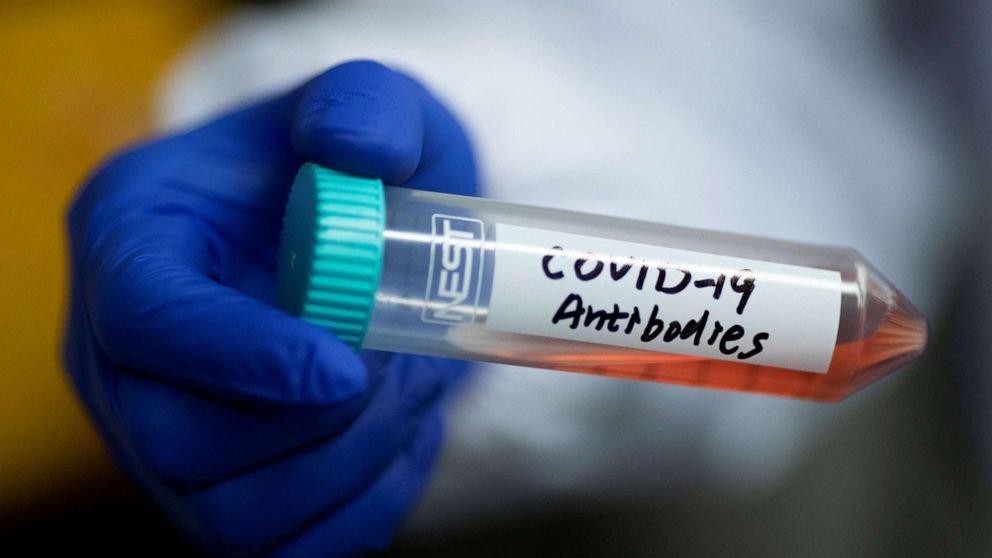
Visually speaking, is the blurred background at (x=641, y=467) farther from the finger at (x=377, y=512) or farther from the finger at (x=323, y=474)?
the finger at (x=323, y=474)

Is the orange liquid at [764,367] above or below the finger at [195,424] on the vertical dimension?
above

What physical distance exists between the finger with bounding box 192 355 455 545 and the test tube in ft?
0.44

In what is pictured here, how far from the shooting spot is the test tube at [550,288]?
18.1 inches

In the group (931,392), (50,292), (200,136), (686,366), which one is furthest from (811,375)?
(50,292)

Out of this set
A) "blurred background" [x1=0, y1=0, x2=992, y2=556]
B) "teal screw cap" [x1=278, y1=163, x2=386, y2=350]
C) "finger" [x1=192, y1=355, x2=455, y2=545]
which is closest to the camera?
"teal screw cap" [x1=278, y1=163, x2=386, y2=350]

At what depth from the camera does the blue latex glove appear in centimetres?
49

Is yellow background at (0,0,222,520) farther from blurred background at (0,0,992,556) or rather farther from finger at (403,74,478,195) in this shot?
finger at (403,74,478,195)

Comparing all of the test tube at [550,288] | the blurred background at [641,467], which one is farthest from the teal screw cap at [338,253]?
the blurred background at [641,467]

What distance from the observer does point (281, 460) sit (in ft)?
1.94

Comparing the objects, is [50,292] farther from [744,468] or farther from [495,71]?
[744,468]

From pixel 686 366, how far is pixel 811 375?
8cm

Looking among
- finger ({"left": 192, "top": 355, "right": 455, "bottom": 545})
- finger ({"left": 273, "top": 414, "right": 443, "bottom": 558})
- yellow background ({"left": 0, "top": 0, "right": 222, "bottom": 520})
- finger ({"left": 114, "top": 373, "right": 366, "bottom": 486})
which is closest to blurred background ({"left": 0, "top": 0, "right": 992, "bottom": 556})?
yellow background ({"left": 0, "top": 0, "right": 222, "bottom": 520})

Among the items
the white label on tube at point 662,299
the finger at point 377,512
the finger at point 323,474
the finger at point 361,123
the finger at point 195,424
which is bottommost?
the finger at point 377,512

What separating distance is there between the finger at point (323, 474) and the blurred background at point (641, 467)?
30 cm
